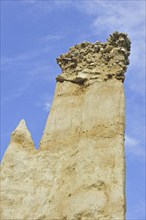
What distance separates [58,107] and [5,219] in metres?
2.43

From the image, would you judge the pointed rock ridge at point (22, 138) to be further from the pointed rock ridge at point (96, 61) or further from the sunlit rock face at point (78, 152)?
the pointed rock ridge at point (96, 61)

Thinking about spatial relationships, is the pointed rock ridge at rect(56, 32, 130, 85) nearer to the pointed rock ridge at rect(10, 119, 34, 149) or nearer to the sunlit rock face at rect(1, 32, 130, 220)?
the sunlit rock face at rect(1, 32, 130, 220)

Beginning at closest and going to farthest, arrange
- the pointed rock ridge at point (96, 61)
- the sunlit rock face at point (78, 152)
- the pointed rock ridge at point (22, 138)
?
the sunlit rock face at point (78, 152)
the pointed rock ridge at point (22, 138)
the pointed rock ridge at point (96, 61)

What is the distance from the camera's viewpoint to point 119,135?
28.0 feet

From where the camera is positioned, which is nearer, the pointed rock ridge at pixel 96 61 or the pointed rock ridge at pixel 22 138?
the pointed rock ridge at pixel 22 138

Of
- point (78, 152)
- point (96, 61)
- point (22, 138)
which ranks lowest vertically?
point (78, 152)

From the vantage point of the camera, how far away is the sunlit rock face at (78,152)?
8078 mm

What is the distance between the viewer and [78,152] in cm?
869

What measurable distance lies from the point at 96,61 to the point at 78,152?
2.04 meters

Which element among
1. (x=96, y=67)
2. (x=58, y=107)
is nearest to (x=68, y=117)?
(x=58, y=107)

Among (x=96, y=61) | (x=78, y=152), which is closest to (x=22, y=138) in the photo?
(x=78, y=152)

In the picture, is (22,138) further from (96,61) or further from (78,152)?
(96,61)

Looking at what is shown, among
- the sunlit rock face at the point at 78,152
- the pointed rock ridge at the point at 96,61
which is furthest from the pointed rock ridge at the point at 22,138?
the pointed rock ridge at the point at 96,61

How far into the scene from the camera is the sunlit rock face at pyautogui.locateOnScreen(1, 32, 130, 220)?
8078mm
